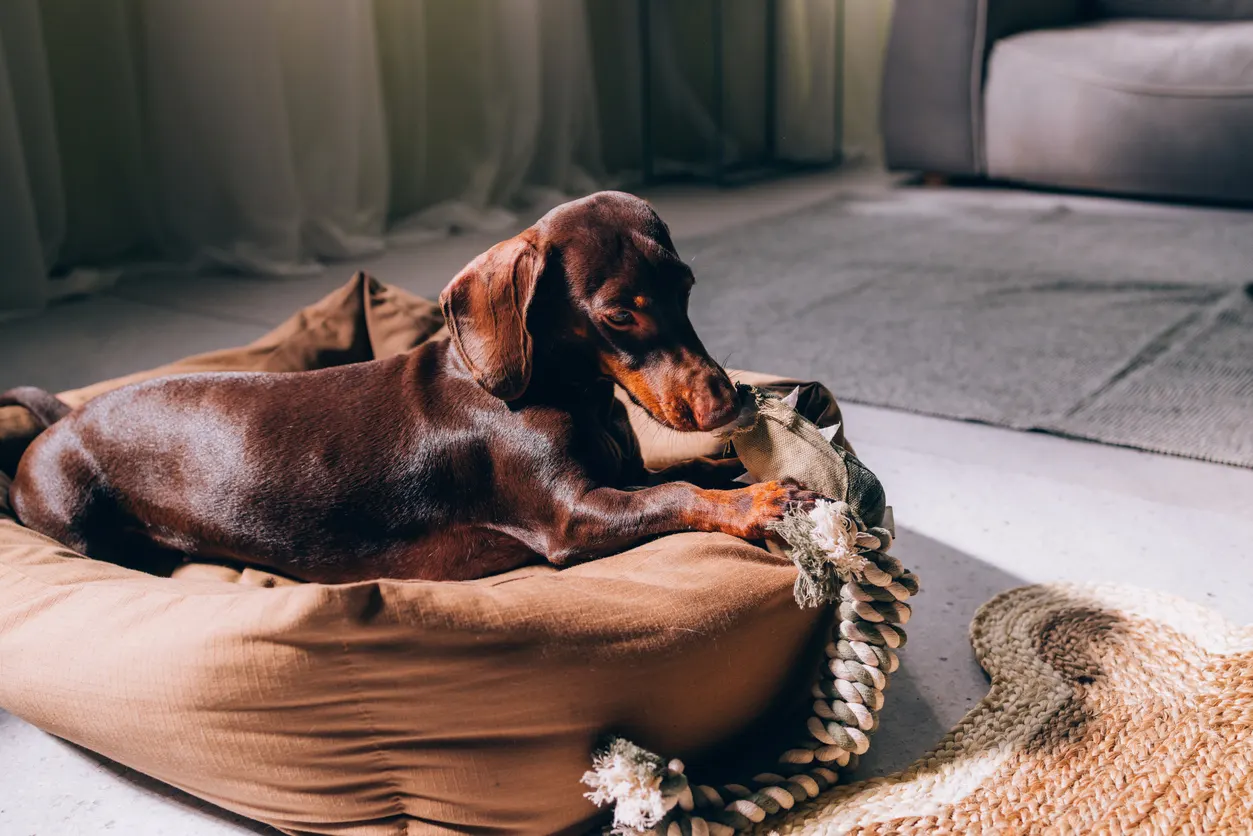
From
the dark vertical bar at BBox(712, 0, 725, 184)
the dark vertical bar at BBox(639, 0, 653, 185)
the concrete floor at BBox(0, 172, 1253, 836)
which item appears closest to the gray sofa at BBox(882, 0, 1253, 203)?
the dark vertical bar at BBox(712, 0, 725, 184)

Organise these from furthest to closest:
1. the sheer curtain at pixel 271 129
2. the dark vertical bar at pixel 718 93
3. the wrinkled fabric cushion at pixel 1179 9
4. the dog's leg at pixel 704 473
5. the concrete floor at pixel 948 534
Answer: the dark vertical bar at pixel 718 93 → the wrinkled fabric cushion at pixel 1179 9 → the sheer curtain at pixel 271 129 → the dog's leg at pixel 704 473 → the concrete floor at pixel 948 534

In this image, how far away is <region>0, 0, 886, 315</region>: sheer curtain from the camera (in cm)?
320

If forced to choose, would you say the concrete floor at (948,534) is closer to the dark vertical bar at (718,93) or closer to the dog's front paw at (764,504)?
the dog's front paw at (764,504)

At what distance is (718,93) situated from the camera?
4.73 metres

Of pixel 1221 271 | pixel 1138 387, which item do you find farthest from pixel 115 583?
pixel 1221 271

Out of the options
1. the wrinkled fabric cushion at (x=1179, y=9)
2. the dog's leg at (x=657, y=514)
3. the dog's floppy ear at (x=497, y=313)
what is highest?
the wrinkled fabric cushion at (x=1179, y=9)

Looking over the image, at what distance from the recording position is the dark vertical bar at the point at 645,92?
4.75 m

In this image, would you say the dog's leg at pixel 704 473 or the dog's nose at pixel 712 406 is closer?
the dog's nose at pixel 712 406

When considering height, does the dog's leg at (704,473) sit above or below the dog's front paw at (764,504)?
below

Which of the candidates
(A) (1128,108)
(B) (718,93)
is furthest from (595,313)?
(B) (718,93)

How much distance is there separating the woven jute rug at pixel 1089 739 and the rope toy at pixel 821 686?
49 mm

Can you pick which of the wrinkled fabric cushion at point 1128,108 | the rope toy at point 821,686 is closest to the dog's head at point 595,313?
the rope toy at point 821,686

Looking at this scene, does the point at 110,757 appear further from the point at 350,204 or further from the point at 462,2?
the point at 462,2

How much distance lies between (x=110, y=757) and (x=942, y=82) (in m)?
3.86
